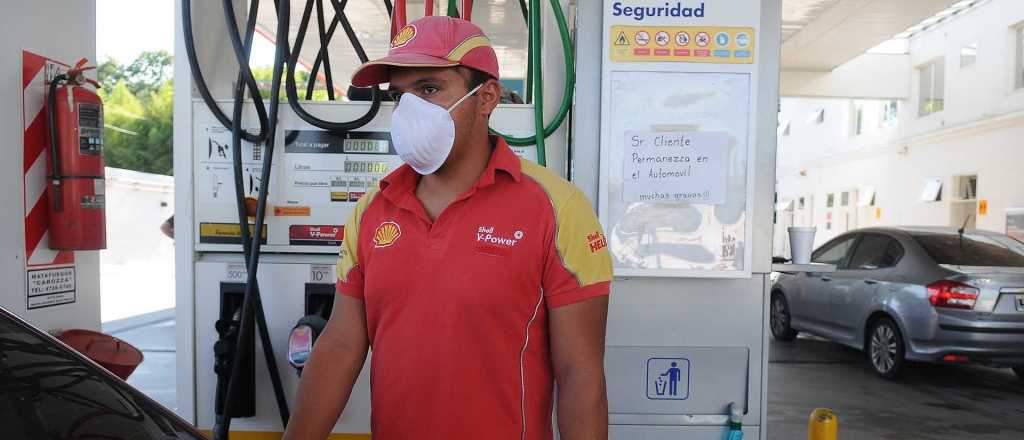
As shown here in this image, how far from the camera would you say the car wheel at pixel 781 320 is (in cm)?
1202

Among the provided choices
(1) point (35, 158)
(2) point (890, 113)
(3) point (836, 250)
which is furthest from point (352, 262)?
(2) point (890, 113)

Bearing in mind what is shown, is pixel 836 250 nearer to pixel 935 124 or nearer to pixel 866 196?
pixel 935 124

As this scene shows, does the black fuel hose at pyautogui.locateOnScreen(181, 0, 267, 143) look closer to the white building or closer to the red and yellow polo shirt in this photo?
the red and yellow polo shirt

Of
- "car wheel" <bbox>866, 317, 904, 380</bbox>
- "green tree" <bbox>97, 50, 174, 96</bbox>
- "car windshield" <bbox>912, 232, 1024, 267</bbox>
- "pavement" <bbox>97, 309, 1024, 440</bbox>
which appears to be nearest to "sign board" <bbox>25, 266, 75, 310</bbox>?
"pavement" <bbox>97, 309, 1024, 440</bbox>

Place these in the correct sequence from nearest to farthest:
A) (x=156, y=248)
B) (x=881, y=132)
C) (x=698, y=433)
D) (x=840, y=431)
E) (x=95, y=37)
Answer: (x=698, y=433), (x=95, y=37), (x=840, y=431), (x=881, y=132), (x=156, y=248)

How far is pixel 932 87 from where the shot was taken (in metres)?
20.8

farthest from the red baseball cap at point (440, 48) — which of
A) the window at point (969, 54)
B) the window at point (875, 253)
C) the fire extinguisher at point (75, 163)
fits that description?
the window at point (969, 54)

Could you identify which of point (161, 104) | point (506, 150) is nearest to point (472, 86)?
point (506, 150)

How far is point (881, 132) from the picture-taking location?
947 inches

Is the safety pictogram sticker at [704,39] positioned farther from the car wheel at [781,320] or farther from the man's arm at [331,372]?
the car wheel at [781,320]

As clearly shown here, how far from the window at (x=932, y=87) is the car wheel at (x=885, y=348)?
1258 centimetres

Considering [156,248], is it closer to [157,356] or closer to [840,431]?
[157,356]

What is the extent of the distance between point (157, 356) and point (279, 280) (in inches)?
296

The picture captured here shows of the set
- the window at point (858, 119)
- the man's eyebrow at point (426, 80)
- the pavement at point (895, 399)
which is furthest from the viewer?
the window at point (858, 119)
